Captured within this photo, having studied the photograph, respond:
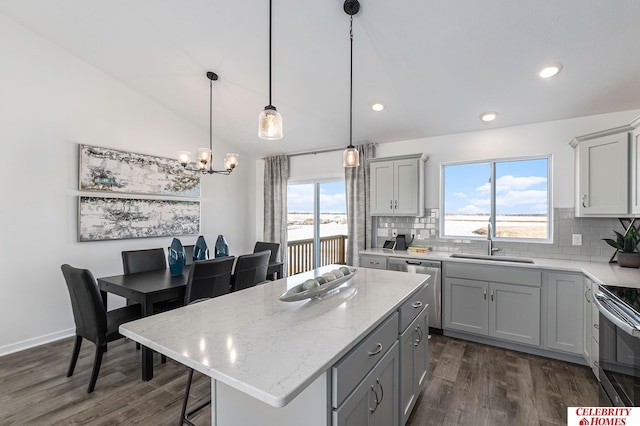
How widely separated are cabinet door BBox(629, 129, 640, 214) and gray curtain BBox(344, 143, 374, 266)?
8.76 feet

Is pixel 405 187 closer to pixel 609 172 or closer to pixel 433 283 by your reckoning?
pixel 433 283

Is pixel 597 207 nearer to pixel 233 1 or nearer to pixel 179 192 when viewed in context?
pixel 233 1

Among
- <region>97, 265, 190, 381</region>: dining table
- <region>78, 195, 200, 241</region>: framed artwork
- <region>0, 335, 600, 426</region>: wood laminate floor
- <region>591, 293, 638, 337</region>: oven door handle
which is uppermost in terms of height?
<region>78, 195, 200, 241</region>: framed artwork

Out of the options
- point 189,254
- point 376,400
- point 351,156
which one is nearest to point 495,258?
point 351,156

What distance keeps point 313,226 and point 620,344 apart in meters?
4.11

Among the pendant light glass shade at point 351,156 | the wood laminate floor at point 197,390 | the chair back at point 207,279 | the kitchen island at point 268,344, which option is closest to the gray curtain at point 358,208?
the wood laminate floor at point 197,390

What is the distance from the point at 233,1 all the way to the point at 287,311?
8.36ft

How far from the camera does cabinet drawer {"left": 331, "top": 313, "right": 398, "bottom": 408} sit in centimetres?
108

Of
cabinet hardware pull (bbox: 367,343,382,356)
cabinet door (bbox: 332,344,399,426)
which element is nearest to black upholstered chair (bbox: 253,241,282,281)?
cabinet door (bbox: 332,344,399,426)

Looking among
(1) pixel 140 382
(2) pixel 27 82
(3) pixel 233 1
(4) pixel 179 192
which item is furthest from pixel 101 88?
(1) pixel 140 382

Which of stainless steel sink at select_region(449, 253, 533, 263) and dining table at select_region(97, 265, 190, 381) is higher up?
stainless steel sink at select_region(449, 253, 533, 263)

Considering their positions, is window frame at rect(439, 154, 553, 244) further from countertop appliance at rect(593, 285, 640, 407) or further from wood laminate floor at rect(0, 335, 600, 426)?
countertop appliance at rect(593, 285, 640, 407)

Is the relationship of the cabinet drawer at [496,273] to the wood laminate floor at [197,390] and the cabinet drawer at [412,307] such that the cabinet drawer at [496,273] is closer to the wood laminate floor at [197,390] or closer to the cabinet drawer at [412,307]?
the wood laminate floor at [197,390]

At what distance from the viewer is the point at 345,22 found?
2.48 metres
